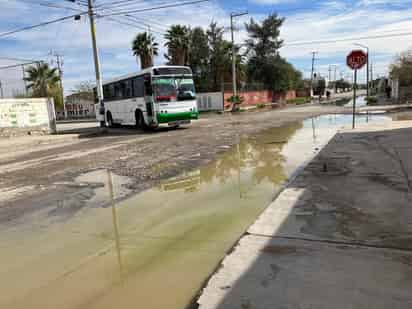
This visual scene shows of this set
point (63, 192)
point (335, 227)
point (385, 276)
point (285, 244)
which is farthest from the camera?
point (63, 192)

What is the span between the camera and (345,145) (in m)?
9.98

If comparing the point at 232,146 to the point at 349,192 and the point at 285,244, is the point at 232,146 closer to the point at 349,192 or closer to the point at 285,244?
the point at 349,192

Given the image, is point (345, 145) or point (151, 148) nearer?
point (345, 145)

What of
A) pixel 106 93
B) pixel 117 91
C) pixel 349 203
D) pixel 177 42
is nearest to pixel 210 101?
pixel 177 42

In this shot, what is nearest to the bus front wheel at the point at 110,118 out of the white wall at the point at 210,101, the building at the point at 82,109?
the white wall at the point at 210,101

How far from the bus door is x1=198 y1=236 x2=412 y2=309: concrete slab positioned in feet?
50.2

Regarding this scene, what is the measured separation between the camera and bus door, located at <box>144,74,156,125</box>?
1800 centimetres

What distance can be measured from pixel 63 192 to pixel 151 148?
5.70 meters

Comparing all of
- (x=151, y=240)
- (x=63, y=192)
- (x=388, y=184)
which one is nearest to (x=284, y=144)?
(x=388, y=184)

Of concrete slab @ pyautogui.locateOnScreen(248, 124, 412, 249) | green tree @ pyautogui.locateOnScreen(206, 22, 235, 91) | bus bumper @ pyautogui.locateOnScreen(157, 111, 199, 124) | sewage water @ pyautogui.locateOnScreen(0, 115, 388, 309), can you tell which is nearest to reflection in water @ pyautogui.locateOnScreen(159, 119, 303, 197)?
sewage water @ pyautogui.locateOnScreen(0, 115, 388, 309)

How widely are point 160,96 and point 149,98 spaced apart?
30.6 inches

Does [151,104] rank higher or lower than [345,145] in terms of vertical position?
higher

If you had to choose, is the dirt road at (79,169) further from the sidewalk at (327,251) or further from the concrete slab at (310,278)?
the concrete slab at (310,278)

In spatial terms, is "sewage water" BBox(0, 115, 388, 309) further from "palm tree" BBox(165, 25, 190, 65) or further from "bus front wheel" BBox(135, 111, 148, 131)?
→ "palm tree" BBox(165, 25, 190, 65)
